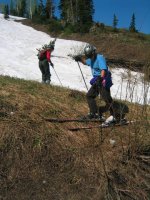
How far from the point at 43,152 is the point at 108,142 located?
1.26m

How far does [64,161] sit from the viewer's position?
5945 mm

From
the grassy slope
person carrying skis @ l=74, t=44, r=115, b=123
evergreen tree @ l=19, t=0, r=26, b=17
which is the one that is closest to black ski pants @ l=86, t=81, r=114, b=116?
person carrying skis @ l=74, t=44, r=115, b=123

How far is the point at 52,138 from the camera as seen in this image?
6.48m

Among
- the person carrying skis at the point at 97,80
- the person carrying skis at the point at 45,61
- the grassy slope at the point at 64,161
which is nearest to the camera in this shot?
the grassy slope at the point at 64,161

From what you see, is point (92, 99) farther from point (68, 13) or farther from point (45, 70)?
point (68, 13)

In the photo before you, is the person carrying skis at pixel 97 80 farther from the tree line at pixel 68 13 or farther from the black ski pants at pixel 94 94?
the tree line at pixel 68 13

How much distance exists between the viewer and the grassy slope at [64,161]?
17.4ft

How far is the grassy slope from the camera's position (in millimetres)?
5293

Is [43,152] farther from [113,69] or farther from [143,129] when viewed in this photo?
[113,69]

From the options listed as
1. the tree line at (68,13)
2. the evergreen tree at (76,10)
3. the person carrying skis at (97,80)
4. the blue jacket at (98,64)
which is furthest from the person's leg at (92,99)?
the evergreen tree at (76,10)

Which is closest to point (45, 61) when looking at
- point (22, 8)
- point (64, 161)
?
point (64, 161)

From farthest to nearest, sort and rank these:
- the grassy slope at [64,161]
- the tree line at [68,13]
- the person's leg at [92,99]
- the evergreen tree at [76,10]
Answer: the evergreen tree at [76,10] < the tree line at [68,13] < the person's leg at [92,99] < the grassy slope at [64,161]

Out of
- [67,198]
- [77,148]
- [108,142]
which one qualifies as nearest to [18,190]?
[67,198]

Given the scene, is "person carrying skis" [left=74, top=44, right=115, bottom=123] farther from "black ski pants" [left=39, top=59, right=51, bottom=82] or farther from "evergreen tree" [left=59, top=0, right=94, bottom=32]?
"evergreen tree" [left=59, top=0, right=94, bottom=32]
